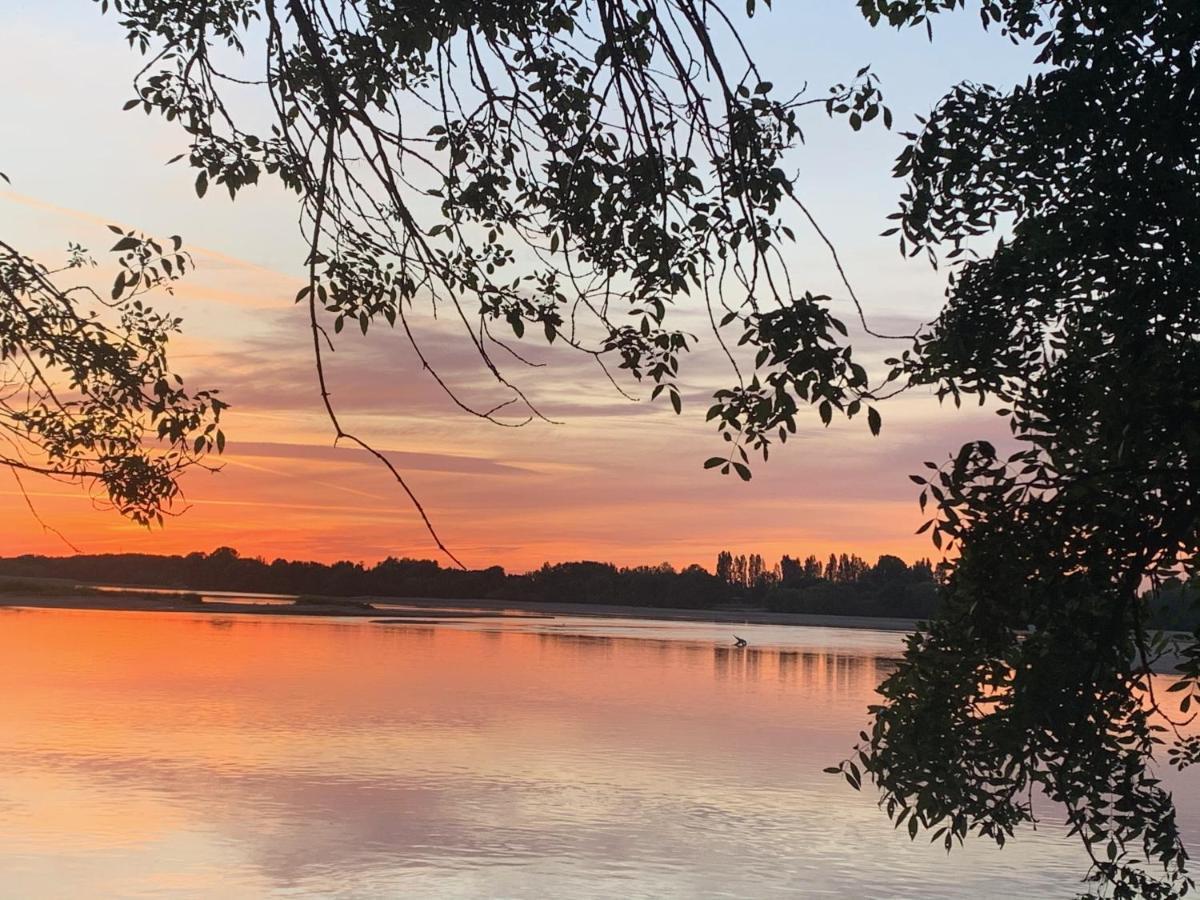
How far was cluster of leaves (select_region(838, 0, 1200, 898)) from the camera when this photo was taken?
378 inches

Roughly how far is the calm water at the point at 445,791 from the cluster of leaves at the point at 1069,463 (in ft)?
22.6

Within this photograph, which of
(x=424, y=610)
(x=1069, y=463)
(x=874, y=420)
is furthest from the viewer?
(x=424, y=610)

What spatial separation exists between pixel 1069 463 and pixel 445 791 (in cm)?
1480

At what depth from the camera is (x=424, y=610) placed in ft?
356

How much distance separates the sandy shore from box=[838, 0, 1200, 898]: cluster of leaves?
78.8 meters

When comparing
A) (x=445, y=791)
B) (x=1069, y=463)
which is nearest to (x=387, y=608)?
(x=445, y=791)

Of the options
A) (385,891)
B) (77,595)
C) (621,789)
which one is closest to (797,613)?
(77,595)

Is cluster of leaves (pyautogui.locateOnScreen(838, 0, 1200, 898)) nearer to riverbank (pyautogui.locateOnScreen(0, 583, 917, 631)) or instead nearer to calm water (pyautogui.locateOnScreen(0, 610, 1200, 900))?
calm water (pyautogui.locateOnScreen(0, 610, 1200, 900))

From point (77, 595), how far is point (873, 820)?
303 ft

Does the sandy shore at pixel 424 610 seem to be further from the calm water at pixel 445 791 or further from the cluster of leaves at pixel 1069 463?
the cluster of leaves at pixel 1069 463

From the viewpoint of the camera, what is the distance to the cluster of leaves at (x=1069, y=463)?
9.59m

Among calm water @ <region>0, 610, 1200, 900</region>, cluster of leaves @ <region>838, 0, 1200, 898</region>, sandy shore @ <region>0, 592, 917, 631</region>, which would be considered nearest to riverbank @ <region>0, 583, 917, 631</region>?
sandy shore @ <region>0, 592, 917, 631</region>

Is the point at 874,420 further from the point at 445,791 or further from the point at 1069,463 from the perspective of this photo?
the point at 445,791

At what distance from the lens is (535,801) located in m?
21.5
